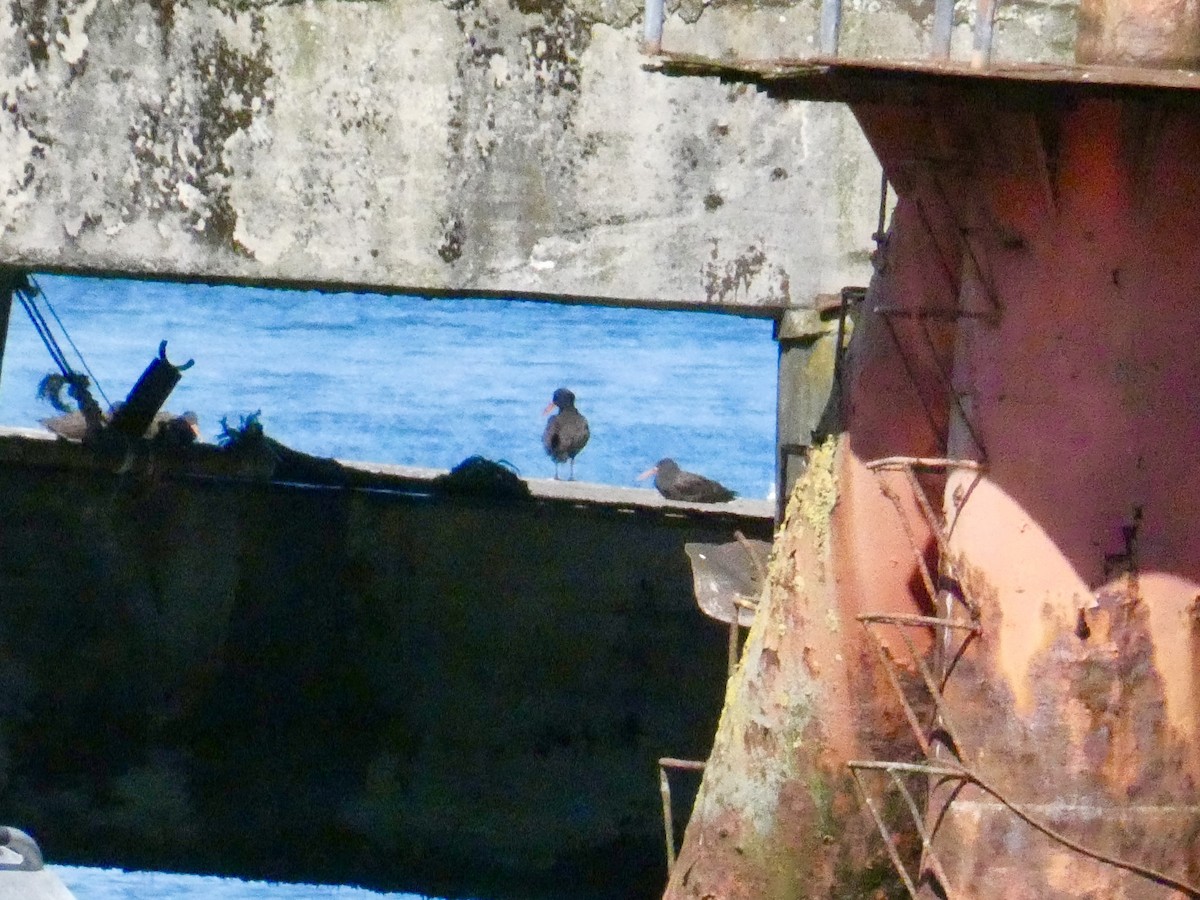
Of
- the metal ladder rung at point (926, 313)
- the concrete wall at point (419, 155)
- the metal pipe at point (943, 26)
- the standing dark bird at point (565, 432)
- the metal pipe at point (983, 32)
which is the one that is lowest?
the metal ladder rung at point (926, 313)

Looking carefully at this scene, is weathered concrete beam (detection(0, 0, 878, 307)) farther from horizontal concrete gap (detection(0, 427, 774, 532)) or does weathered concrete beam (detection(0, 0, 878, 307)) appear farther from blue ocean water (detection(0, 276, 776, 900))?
blue ocean water (detection(0, 276, 776, 900))

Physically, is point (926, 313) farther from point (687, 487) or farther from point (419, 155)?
point (687, 487)

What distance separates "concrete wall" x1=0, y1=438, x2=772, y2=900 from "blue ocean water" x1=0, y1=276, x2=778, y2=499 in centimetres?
142

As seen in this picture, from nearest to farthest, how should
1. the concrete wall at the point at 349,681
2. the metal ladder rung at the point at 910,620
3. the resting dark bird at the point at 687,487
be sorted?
the metal ladder rung at the point at 910,620 → the concrete wall at the point at 349,681 → the resting dark bird at the point at 687,487

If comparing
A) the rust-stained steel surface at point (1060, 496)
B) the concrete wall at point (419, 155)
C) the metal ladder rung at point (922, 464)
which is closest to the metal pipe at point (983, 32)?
the rust-stained steel surface at point (1060, 496)

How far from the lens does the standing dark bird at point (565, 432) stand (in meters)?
10.5

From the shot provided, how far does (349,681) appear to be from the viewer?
8398mm

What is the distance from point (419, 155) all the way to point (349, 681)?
457 cm

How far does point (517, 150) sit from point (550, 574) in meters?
4.20

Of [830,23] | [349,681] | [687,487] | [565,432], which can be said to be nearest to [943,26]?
[830,23]

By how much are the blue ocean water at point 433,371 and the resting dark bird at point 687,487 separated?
1.03 m

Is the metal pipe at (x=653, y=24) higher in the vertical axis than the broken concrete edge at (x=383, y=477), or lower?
lower

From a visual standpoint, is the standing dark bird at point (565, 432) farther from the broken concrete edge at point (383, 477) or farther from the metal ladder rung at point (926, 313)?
the metal ladder rung at point (926, 313)

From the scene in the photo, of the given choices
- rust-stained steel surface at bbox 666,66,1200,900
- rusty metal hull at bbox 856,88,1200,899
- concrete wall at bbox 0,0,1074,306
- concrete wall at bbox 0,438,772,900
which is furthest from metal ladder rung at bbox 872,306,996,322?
concrete wall at bbox 0,438,772,900
